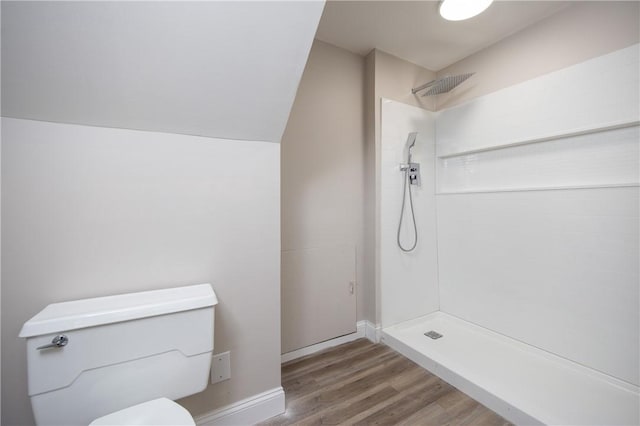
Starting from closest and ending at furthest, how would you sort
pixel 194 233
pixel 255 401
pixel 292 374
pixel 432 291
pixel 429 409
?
pixel 194 233, pixel 255 401, pixel 429 409, pixel 292 374, pixel 432 291

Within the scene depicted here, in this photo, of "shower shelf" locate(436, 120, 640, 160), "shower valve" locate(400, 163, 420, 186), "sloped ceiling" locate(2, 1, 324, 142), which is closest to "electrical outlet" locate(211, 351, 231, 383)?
"sloped ceiling" locate(2, 1, 324, 142)

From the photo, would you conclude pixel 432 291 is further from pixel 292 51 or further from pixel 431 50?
pixel 292 51

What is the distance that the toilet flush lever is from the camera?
0.79 metres

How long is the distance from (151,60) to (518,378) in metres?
2.46

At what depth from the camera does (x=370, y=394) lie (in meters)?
1.49

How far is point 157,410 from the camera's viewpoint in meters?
0.84

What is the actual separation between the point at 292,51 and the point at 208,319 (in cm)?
114

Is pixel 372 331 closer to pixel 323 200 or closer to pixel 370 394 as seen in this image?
pixel 370 394

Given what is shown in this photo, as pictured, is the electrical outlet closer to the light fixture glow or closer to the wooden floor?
the wooden floor

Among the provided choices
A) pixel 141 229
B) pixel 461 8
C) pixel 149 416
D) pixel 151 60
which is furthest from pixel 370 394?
pixel 461 8

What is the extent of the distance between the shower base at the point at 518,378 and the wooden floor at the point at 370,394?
79mm

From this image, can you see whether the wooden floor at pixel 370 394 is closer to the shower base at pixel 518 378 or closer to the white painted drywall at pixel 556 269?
the shower base at pixel 518 378

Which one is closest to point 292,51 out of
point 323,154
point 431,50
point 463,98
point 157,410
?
point 323,154

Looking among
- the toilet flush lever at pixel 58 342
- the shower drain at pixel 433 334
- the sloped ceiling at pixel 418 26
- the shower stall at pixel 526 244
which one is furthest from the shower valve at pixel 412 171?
the toilet flush lever at pixel 58 342
